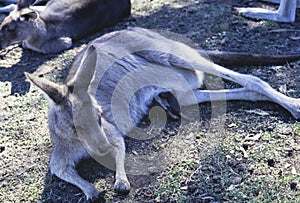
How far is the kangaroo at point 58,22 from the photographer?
4.61 meters

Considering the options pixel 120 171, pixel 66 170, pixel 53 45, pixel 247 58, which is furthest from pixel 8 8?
pixel 120 171

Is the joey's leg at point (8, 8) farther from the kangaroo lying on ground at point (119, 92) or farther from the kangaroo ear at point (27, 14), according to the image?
the kangaroo lying on ground at point (119, 92)

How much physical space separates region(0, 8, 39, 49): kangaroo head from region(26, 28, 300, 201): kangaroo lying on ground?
1.43 meters

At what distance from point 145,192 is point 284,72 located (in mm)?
1489

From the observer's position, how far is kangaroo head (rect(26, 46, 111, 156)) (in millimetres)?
2576

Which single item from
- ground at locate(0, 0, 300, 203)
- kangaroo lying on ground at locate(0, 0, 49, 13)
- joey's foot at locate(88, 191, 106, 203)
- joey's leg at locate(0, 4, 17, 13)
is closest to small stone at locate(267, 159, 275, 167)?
ground at locate(0, 0, 300, 203)

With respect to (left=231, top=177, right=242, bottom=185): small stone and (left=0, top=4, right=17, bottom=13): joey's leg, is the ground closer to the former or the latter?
(left=231, top=177, right=242, bottom=185): small stone

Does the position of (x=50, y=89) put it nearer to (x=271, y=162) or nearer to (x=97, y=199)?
(x=97, y=199)

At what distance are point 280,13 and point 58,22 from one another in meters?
2.05

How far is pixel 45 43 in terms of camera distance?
4.62m

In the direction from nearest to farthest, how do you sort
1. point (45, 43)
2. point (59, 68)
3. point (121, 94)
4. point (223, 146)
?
point (223, 146) < point (121, 94) < point (59, 68) < point (45, 43)

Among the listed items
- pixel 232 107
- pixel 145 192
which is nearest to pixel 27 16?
pixel 232 107

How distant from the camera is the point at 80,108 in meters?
2.61

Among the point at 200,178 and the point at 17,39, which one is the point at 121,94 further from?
the point at 17,39
